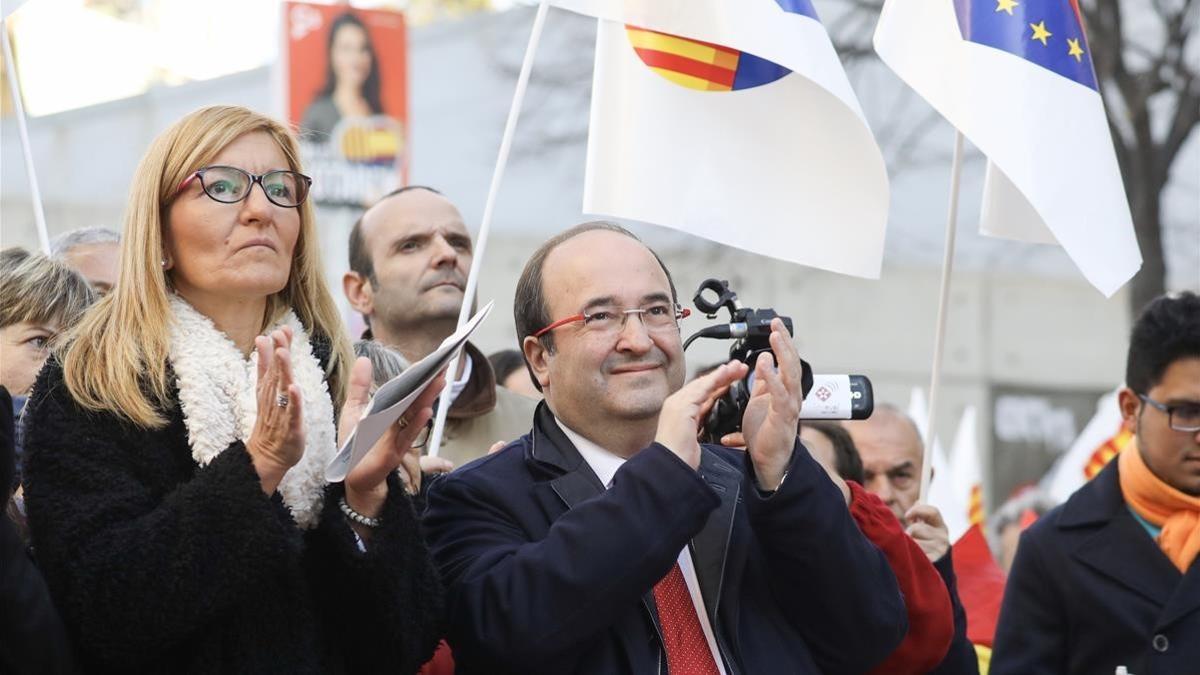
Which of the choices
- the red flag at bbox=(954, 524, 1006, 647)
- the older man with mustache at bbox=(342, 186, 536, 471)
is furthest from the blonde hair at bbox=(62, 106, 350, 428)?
the red flag at bbox=(954, 524, 1006, 647)

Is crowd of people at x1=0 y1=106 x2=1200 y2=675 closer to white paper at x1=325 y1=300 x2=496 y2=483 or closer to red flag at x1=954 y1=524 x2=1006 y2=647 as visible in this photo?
white paper at x1=325 y1=300 x2=496 y2=483

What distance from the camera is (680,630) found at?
372cm

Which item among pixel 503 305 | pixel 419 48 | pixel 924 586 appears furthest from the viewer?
pixel 419 48

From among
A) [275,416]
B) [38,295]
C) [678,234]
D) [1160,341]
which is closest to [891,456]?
[1160,341]

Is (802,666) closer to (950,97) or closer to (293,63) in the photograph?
(950,97)

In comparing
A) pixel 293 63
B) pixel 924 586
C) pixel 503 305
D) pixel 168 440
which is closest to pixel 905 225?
pixel 503 305

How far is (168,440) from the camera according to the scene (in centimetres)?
343

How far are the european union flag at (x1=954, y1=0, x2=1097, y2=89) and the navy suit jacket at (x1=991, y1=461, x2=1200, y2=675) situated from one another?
1189mm

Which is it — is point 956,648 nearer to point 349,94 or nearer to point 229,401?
point 229,401

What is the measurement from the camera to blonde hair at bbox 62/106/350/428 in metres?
3.41

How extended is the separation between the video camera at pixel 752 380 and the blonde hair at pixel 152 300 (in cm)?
77

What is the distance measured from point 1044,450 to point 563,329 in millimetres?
13347

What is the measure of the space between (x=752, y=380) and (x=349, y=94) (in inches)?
301

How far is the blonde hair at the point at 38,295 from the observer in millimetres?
4113
